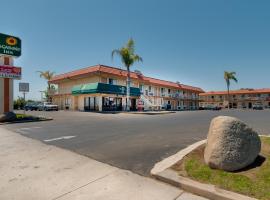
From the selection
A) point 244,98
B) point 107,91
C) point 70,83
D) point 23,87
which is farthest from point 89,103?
point 244,98

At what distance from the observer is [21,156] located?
277 inches

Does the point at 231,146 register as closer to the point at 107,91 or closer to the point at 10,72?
the point at 10,72

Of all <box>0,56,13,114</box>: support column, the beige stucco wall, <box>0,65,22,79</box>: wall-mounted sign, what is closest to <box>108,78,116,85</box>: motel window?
the beige stucco wall

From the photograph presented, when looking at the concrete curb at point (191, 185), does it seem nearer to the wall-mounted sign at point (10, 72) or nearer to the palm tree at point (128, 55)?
the wall-mounted sign at point (10, 72)

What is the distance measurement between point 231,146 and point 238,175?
62 cm

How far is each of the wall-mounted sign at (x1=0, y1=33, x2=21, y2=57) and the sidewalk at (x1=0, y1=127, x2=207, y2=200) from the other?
1714 centimetres

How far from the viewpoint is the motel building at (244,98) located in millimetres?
81688

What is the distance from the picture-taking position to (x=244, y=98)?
278 ft

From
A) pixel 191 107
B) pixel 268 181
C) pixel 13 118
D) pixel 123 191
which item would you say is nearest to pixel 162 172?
pixel 123 191

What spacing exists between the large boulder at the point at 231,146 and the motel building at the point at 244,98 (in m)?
78.0

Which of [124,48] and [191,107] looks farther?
[191,107]

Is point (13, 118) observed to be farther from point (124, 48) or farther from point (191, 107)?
point (191, 107)

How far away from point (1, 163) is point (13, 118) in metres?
13.7

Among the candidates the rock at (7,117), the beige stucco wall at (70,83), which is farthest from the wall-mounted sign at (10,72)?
the beige stucco wall at (70,83)
